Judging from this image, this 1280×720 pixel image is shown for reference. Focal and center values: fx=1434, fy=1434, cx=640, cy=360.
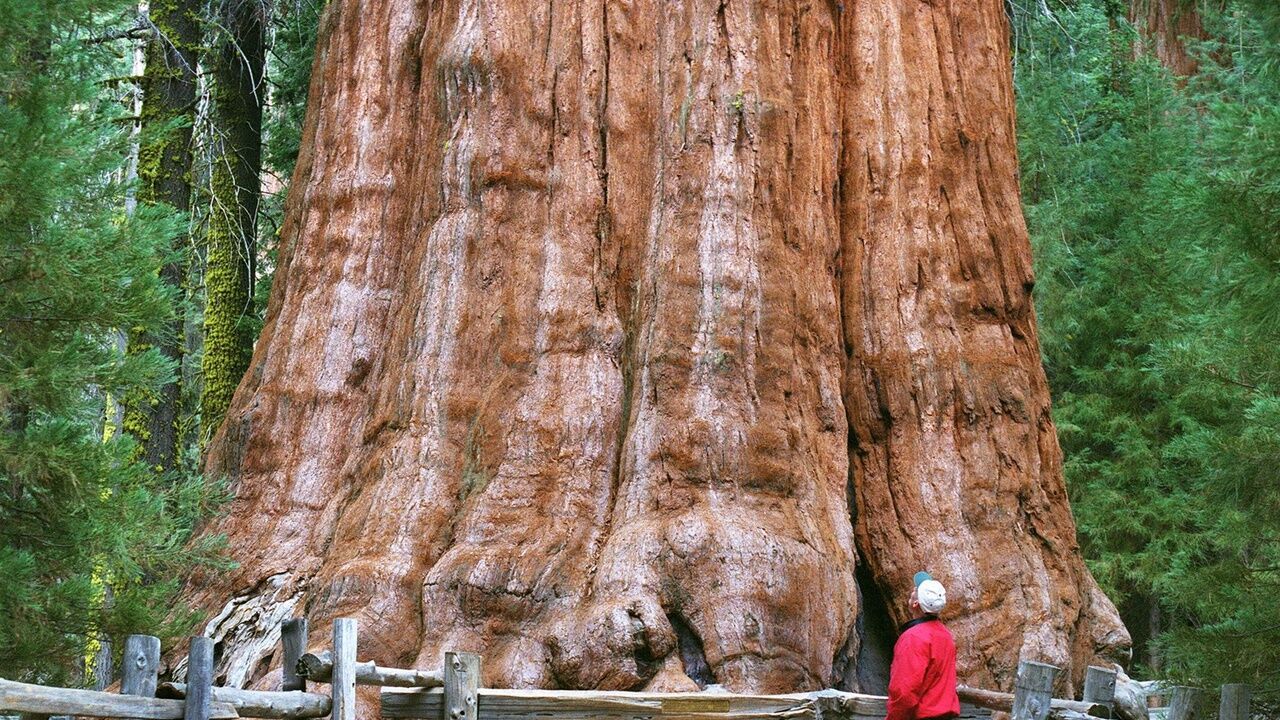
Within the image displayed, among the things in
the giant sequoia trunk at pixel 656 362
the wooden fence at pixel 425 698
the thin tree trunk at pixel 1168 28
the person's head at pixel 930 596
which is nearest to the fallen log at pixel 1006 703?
the wooden fence at pixel 425 698

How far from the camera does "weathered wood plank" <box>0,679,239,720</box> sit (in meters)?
6.00

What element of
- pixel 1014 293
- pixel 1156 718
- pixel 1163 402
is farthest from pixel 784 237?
pixel 1163 402

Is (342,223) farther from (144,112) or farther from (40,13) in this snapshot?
(144,112)

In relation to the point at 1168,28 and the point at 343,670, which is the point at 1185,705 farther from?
the point at 1168,28

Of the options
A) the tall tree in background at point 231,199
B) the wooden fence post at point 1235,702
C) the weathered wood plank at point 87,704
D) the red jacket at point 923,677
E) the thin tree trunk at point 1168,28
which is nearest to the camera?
the weathered wood plank at point 87,704

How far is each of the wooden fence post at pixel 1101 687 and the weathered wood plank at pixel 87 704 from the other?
5.06 meters

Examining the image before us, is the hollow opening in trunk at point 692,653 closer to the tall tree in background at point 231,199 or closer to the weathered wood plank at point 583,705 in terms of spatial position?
the weathered wood plank at point 583,705

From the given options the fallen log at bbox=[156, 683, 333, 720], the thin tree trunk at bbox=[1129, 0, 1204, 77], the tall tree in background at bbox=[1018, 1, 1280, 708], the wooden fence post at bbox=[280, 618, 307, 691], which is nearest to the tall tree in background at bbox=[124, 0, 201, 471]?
the wooden fence post at bbox=[280, 618, 307, 691]

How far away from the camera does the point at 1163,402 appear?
69.3 feet

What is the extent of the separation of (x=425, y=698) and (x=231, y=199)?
833 centimetres

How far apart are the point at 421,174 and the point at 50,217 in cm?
301

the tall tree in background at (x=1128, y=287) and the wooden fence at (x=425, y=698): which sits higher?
the tall tree in background at (x=1128, y=287)

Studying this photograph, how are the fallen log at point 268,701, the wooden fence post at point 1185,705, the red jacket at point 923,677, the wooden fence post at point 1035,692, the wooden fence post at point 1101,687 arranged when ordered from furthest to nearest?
the wooden fence post at point 1185,705 → the wooden fence post at point 1101,687 → the wooden fence post at point 1035,692 → the red jacket at point 923,677 → the fallen log at point 268,701

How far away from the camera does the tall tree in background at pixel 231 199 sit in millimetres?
14578
